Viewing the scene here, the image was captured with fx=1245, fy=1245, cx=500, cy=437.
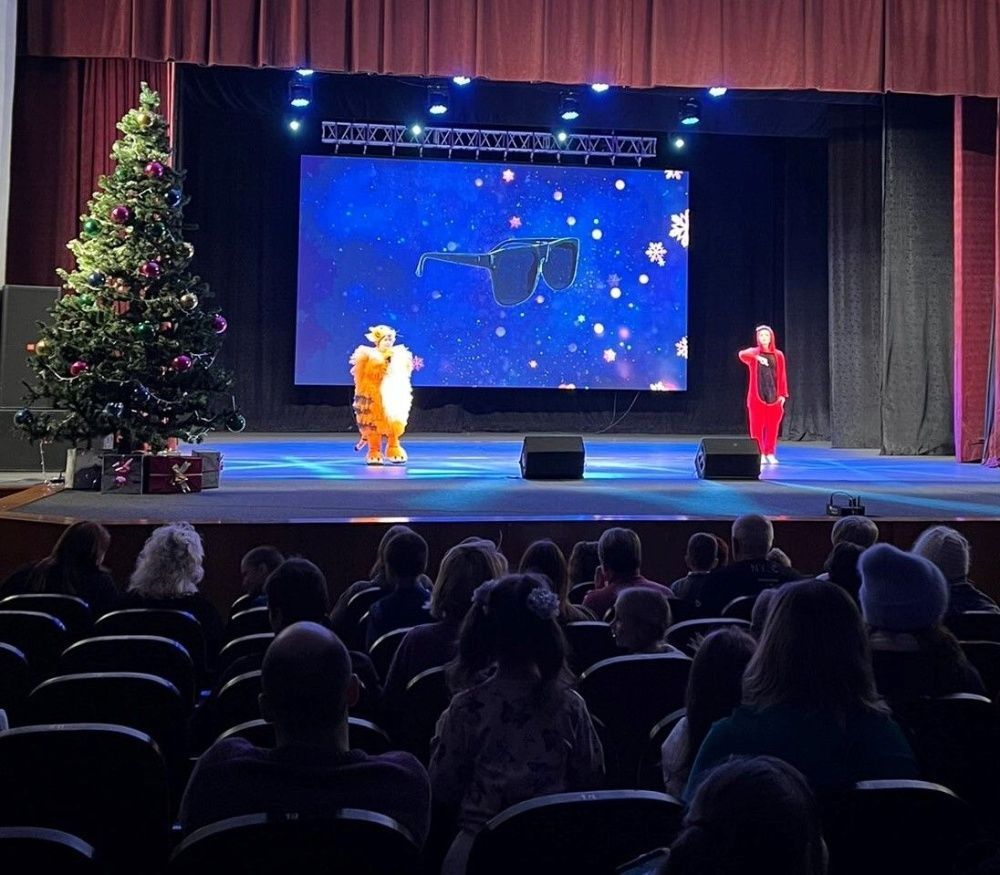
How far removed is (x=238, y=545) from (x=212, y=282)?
10.6m

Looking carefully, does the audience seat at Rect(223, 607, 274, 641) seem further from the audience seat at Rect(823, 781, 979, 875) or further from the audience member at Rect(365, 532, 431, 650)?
the audience seat at Rect(823, 781, 979, 875)

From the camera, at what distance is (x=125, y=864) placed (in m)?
2.35

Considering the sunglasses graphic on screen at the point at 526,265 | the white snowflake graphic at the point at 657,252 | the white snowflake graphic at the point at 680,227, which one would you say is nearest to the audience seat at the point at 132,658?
the sunglasses graphic on screen at the point at 526,265

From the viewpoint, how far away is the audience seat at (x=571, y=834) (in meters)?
1.82

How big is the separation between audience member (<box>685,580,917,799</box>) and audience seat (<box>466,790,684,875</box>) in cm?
42

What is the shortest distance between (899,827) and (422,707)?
1.36 m

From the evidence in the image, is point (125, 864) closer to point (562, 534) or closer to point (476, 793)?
point (476, 793)

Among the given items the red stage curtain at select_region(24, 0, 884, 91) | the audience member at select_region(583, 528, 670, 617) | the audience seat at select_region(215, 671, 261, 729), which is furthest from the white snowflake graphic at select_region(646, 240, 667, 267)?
the audience seat at select_region(215, 671, 261, 729)

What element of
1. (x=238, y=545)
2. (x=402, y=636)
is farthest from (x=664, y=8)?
(x=402, y=636)

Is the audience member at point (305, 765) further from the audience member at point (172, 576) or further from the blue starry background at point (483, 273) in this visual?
the blue starry background at point (483, 273)

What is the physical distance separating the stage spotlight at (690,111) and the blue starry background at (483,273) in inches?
121

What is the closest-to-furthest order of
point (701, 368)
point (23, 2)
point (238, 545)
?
point (238, 545) < point (23, 2) < point (701, 368)

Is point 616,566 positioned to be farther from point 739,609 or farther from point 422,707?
point 422,707

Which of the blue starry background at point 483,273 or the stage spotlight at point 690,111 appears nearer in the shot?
the stage spotlight at point 690,111
